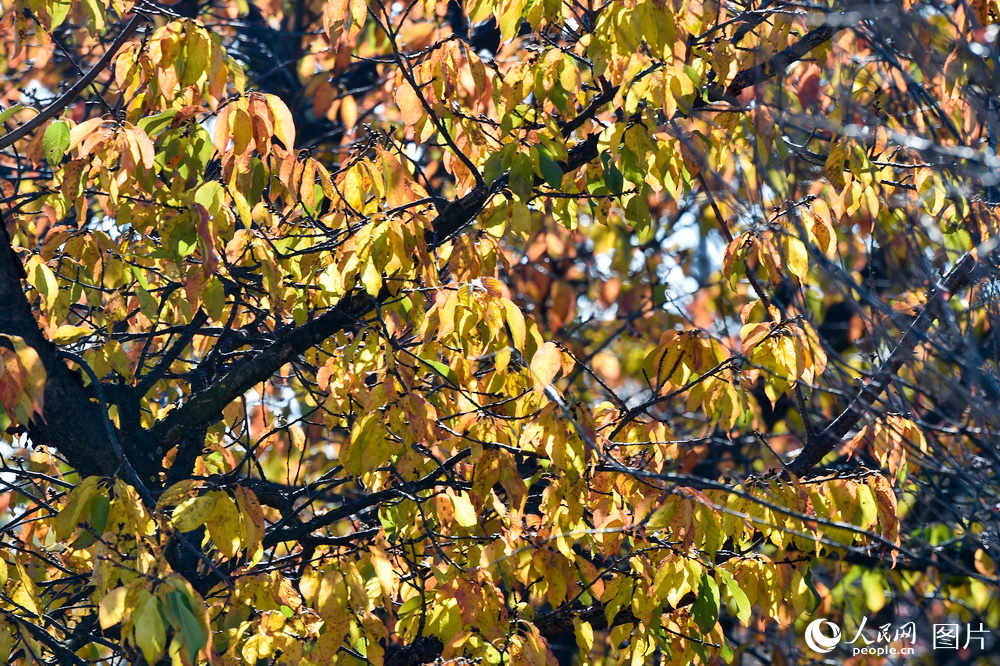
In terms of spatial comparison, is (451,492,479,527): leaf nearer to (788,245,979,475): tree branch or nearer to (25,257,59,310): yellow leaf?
(788,245,979,475): tree branch

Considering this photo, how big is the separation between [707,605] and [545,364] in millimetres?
948

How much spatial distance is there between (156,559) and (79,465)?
89 centimetres

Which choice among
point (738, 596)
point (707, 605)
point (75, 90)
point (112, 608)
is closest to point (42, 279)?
point (75, 90)

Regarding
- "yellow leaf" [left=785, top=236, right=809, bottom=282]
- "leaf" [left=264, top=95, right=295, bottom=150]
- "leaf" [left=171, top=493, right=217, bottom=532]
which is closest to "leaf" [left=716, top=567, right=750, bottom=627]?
A: "yellow leaf" [left=785, top=236, right=809, bottom=282]

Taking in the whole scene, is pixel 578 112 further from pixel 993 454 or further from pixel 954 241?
pixel 993 454

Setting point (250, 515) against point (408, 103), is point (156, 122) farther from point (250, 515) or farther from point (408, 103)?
point (250, 515)

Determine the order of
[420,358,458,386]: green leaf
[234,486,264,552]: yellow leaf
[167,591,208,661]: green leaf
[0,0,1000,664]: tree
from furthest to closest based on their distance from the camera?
[420,358,458,386]: green leaf → [234,486,264,552]: yellow leaf → [0,0,1000,664]: tree → [167,591,208,661]: green leaf

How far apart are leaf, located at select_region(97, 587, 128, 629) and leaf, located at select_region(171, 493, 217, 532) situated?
1.18ft

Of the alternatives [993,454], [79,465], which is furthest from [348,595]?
[993,454]

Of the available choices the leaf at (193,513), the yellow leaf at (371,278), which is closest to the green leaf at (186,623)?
the leaf at (193,513)

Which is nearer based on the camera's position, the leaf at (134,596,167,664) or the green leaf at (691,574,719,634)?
the leaf at (134,596,167,664)

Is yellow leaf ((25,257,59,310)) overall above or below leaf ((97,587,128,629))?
above

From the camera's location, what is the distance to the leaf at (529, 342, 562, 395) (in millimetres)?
2939

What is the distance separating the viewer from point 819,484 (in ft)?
11.1
